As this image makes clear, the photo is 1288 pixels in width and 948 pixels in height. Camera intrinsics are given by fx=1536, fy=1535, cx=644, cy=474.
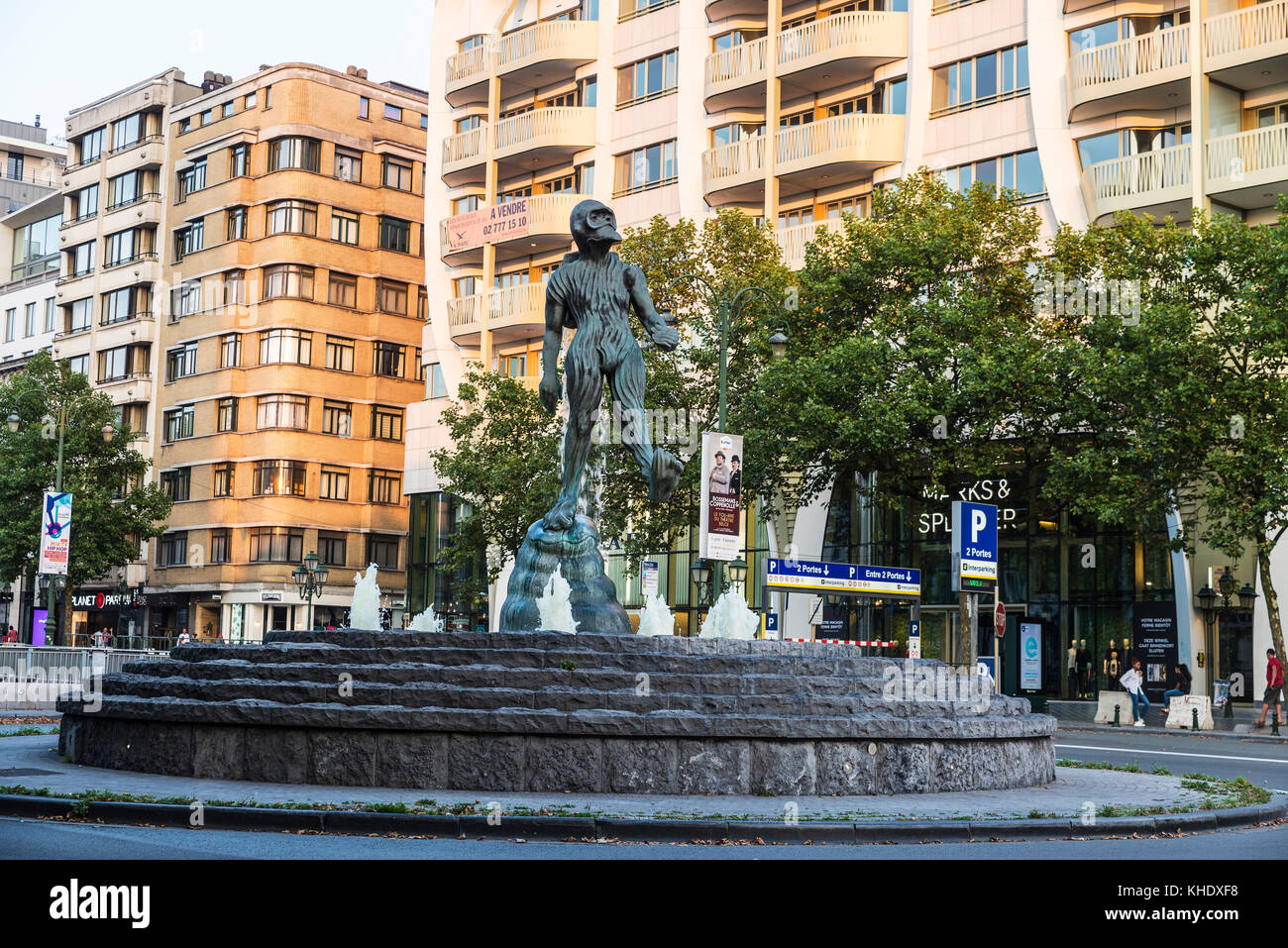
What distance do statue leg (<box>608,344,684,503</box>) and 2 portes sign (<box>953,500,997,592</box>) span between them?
32.3 feet

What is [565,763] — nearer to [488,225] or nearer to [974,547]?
[974,547]

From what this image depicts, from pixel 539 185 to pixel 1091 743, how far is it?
1382 inches

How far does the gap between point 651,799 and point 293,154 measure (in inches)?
2280

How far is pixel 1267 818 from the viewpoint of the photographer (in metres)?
12.8

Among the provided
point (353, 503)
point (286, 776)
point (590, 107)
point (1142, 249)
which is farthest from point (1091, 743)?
point (353, 503)

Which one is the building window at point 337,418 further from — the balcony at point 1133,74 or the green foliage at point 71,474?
the balcony at point 1133,74

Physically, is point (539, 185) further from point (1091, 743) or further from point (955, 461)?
point (1091, 743)

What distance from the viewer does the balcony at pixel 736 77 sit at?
45594mm

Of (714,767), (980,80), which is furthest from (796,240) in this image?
(714,767)

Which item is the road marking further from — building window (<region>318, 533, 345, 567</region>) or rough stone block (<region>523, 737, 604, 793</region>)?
building window (<region>318, 533, 345, 567</region>)

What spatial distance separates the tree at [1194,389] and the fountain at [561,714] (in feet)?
50.8

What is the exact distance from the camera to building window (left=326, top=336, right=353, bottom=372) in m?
65.9

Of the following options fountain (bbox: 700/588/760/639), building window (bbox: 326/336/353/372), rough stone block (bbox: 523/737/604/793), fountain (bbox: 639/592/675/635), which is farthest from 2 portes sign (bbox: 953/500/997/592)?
building window (bbox: 326/336/353/372)
